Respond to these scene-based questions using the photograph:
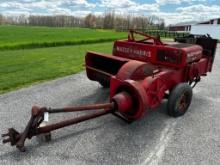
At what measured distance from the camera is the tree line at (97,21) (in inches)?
3534

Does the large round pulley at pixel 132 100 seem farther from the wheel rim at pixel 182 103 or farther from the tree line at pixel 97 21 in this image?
the tree line at pixel 97 21

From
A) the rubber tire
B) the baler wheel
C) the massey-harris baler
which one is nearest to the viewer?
the massey-harris baler

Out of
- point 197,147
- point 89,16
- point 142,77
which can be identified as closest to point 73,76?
point 142,77

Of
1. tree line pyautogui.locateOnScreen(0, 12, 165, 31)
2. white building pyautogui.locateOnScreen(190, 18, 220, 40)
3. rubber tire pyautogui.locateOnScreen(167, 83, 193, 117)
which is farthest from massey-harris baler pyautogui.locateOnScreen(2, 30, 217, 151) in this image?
tree line pyautogui.locateOnScreen(0, 12, 165, 31)

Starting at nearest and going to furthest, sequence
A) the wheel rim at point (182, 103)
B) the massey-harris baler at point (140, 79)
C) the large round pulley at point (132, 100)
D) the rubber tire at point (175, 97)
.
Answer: the massey-harris baler at point (140, 79) < the large round pulley at point (132, 100) < the rubber tire at point (175, 97) < the wheel rim at point (182, 103)

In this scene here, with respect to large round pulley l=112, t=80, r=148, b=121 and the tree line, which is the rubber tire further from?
the tree line

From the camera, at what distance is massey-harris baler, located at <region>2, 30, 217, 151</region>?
3199 mm

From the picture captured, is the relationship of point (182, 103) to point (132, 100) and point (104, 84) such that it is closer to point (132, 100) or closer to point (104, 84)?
point (132, 100)

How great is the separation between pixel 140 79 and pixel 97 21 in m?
105

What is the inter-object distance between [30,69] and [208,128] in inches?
231

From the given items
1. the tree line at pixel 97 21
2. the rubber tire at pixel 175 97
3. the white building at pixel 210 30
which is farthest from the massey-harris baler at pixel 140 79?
the tree line at pixel 97 21

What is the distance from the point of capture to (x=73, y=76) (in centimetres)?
752

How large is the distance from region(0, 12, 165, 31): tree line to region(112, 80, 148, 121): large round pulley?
63.2 meters

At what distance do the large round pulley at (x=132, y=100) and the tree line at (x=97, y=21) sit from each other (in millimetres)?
63245
